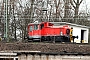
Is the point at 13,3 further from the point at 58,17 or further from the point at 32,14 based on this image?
the point at 58,17

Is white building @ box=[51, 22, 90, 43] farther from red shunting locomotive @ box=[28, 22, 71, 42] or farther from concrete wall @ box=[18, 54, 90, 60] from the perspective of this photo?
concrete wall @ box=[18, 54, 90, 60]

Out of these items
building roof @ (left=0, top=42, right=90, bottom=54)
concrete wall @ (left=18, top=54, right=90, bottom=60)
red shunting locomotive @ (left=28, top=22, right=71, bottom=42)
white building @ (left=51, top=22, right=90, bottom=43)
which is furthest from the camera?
white building @ (left=51, top=22, right=90, bottom=43)

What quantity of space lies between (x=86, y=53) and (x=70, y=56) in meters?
0.85

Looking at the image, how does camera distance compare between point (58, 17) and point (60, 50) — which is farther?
point (58, 17)

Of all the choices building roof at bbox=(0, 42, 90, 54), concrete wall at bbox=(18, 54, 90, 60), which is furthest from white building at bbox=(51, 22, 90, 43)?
concrete wall at bbox=(18, 54, 90, 60)

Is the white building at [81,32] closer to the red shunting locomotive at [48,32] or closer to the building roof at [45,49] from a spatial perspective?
the red shunting locomotive at [48,32]

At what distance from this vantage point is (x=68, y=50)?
1198 cm

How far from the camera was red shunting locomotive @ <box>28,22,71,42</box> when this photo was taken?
22.6 metres

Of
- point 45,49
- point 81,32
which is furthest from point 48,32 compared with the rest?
point 45,49

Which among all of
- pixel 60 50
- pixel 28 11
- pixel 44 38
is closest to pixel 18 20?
pixel 28 11

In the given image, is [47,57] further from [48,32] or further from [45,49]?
[48,32]

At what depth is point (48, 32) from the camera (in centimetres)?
2384

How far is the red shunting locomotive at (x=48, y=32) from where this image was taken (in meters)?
22.6

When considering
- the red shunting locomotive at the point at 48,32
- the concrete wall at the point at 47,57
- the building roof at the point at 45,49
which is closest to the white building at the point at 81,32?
the red shunting locomotive at the point at 48,32
